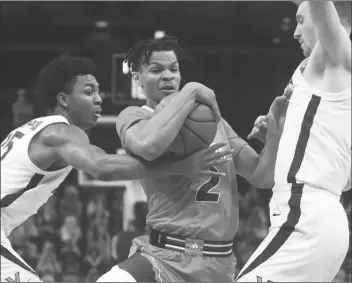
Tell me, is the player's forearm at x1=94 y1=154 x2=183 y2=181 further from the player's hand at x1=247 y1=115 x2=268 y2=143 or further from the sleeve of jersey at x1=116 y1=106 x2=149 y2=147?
the player's hand at x1=247 y1=115 x2=268 y2=143

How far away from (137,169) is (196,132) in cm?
34

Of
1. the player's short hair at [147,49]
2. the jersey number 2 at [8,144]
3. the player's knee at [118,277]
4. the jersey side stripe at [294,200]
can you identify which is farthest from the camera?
the player's short hair at [147,49]

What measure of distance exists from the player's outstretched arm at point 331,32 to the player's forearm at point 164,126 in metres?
0.66

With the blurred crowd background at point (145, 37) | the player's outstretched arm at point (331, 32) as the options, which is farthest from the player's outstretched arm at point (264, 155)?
the blurred crowd background at point (145, 37)

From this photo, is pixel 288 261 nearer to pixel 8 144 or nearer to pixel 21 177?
pixel 21 177

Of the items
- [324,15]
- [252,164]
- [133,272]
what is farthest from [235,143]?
[324,15]

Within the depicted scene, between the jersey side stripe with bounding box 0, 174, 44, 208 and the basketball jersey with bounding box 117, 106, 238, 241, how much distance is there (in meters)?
0.48

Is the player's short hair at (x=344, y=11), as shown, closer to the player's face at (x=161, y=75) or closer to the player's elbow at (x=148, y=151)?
the player's face at (x=161, y=75)

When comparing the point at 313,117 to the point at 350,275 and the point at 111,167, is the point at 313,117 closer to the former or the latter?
the point at 111,167

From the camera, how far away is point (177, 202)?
3.69 m

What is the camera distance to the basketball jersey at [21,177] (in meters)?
3.63

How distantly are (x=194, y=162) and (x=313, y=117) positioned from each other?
0.60 metres

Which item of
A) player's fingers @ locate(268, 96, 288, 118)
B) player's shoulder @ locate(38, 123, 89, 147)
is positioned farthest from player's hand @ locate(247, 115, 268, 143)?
player's shoulder @ locate(38, 123, 89, 147)

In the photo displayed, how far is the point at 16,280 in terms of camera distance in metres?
3.56
